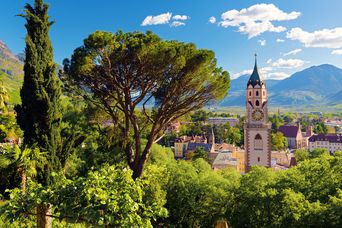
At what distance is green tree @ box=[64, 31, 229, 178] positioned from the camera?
40.0ft

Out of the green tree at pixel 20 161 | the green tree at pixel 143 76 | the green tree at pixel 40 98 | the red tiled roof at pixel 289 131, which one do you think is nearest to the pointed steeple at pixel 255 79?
the green tree at pixel 143 76

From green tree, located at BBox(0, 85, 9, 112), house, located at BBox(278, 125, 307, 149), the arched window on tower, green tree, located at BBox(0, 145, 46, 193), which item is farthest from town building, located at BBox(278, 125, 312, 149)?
green tree, located at BBox(0, 85, 9, 112)

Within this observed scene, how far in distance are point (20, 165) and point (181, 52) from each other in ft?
23.5

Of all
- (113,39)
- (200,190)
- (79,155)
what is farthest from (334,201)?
(79,155)

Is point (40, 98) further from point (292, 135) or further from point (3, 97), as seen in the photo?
point (292, 135)

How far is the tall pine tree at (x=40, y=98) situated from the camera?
35.9 feet

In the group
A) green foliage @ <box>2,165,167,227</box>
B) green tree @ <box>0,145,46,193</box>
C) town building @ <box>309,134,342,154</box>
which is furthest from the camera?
town building @ <box>309,134,342,154</box>

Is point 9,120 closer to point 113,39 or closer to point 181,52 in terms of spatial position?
point 113,39

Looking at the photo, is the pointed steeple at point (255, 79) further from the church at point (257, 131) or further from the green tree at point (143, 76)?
the green tree at point (143, 76)

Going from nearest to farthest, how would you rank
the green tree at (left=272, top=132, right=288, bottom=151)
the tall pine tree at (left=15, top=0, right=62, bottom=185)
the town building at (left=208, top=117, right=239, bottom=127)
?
1. the tall pine tree at (left=15, top=0, right=62, bottom=185)
2. the green tree at (left=272, top=132, right=288, bottom=151)
3. the town building at (left=208, top=117, right=239, bottom=127)

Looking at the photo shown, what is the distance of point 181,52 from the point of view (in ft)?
41.0

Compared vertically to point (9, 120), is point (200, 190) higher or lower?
lower

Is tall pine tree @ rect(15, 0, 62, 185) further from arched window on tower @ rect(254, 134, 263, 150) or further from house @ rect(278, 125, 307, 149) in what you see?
house @ rect(278, 125, 307, 149)

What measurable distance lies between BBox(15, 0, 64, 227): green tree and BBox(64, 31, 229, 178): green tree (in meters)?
1.27
